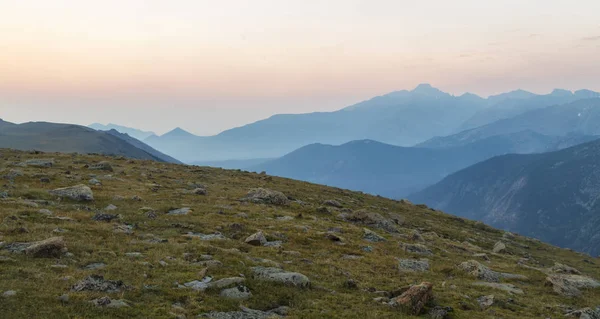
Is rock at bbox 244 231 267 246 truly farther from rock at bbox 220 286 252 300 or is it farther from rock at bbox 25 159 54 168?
rock at bbox 25 159 54 168

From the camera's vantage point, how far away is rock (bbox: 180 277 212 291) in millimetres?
16266

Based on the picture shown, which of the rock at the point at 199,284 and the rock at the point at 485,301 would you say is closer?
the rock at the point at 199,284

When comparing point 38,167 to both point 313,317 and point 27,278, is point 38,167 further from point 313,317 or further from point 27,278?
point 313,317

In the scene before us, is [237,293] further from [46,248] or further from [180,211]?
[180,211]

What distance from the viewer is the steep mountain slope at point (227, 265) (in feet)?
49.1

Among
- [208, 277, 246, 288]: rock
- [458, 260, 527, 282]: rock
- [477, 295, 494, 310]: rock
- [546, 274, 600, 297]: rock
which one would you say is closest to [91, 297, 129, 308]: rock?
[208, 277, 246, 288]: rock

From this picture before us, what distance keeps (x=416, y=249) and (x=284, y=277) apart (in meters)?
16.1

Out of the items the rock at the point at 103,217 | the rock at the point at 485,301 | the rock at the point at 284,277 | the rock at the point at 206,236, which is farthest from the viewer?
the rock at the point at 103,217

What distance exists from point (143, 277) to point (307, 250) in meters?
11.3

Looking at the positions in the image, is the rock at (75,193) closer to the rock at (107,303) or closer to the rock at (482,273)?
the rock at (107,303)

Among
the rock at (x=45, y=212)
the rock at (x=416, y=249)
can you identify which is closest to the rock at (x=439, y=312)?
the rock at (x=416, y=249)

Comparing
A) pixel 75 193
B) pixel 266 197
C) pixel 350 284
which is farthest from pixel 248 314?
pixel 266 197

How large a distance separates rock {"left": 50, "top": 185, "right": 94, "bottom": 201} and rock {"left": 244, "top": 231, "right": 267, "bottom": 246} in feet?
48.7

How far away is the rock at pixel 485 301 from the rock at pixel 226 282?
11765 millimetres
